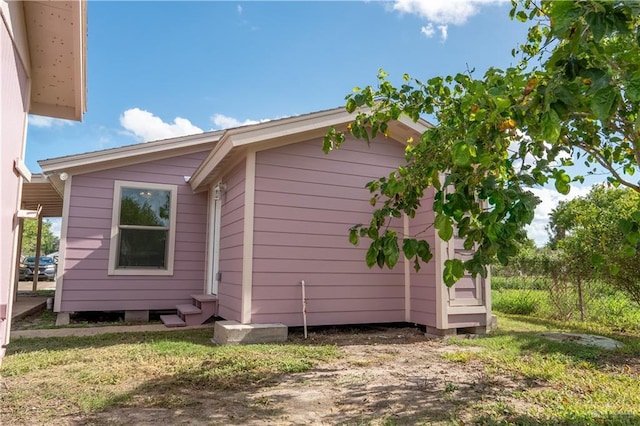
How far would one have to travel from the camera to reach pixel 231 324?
16.7 ft

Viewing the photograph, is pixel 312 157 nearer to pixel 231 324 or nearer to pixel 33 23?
pixel 231 324

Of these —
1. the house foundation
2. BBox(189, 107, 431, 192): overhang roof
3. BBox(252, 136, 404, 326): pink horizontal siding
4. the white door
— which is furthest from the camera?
the white door

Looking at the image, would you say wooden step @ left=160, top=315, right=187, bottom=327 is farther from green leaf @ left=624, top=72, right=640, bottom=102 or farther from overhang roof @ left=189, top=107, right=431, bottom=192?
green leaf @ left=624, top=72, right=640, bottom=102

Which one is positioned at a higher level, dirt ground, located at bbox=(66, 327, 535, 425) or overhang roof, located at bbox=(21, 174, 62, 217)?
overhang roof, located at bbox=(21, 174, 62, 217)

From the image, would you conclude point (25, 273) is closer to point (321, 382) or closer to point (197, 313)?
point (197, 313)

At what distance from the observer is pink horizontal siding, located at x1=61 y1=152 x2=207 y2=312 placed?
6.87 metres

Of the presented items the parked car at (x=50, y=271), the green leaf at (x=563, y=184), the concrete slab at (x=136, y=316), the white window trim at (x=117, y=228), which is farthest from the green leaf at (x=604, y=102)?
the parked car at (x=50, y=271)

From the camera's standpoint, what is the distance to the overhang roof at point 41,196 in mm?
8302

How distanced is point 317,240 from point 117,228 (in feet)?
12.6

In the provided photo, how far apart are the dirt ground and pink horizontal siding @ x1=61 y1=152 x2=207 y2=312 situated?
14.2 feet

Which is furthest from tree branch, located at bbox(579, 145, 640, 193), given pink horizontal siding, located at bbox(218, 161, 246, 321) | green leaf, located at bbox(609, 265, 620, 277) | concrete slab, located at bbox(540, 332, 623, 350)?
pink horizontal siding, located at bbox(218, 161, 246, 321)

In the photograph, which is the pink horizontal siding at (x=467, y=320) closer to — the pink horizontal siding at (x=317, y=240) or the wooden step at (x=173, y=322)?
the pink horizontal siding at (x=317, y=240)

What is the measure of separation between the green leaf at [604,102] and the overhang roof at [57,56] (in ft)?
9.97

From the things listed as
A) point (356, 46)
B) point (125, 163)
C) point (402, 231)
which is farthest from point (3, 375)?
point (356, 46)
